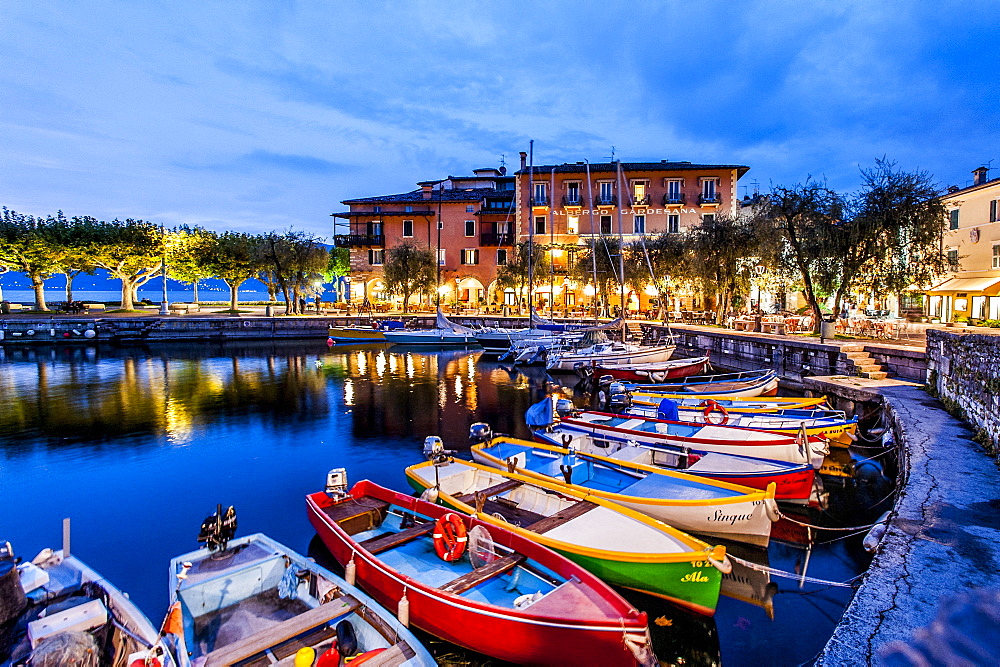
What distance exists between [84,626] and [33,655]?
853mm

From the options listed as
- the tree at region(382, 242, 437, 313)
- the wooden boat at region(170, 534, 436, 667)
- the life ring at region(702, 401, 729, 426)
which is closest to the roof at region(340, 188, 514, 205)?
the tree at region(382, 242, 437, 313)

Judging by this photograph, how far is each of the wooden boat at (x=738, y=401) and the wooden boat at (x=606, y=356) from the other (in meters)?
7.19

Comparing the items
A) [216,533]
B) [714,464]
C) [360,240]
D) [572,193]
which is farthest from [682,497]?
[360,240]

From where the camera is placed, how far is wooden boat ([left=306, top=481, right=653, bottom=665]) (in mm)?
5273

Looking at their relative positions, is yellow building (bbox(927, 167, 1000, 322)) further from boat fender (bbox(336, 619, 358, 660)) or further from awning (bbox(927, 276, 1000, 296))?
boat fender (bbox(336, 619, 358, 660))

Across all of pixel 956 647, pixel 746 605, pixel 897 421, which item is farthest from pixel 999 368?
pixel 956 647

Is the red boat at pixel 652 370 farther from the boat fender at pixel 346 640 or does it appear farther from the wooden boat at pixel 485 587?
the boat fender at pixel 346 640

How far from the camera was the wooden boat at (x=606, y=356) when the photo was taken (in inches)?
1025

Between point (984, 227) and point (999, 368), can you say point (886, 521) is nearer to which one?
point (999, 368)

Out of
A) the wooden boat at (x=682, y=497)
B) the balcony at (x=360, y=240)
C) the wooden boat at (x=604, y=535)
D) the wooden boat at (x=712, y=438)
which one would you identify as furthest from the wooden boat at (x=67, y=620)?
the balcony at (x=360, y=240)

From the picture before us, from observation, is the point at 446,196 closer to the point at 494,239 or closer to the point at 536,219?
the point at 494,239

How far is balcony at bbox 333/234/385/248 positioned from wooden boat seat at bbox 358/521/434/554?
52.3 m

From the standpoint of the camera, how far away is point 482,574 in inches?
249

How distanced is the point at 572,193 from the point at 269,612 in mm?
50939
